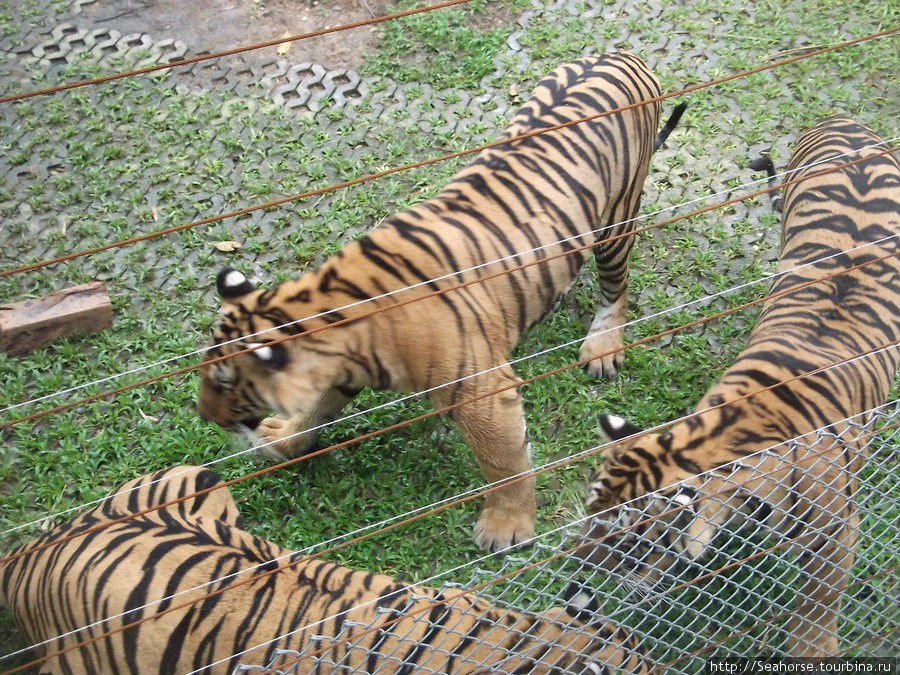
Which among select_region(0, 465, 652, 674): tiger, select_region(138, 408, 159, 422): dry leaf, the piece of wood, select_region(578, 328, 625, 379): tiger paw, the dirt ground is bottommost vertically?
select_region(138, 408, 159, 422): dry leaf

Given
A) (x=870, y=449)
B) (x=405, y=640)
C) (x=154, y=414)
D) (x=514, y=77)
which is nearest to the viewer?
(x=405, y=640)

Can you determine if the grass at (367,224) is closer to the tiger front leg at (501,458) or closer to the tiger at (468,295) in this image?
the tiger front leg at (501,458)

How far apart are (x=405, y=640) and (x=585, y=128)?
7.44ft

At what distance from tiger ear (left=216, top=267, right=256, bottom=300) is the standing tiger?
4.67ft

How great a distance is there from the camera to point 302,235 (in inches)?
178

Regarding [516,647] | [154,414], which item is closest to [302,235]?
[154,414]

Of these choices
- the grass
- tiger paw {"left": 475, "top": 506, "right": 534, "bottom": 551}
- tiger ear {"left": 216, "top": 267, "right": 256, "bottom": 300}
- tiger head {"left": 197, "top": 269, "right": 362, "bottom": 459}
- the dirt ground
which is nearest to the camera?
tiger head {"left": 197, "top": 269, "right": 362, "bottom": 459}

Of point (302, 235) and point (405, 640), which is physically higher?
point (302, 235)

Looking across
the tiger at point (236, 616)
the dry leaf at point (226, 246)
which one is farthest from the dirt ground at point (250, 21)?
the tiger at point (236, 616)

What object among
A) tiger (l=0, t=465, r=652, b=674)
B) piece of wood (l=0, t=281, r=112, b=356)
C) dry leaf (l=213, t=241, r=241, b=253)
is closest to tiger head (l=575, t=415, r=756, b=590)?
tiger (l=0, t=465, r=652, b=674)

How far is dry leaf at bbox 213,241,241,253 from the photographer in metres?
4.45

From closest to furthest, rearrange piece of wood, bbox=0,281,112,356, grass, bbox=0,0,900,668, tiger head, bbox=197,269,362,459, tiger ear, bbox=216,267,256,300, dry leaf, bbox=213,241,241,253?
1. tiger head, bbox=197,269,362,459
2. tiger ear, bbox=216,267,256,300
3. grass, bbox=0,0,900,668
4. piece of wood, bbox=0,281,112,356
5. dry leaf, bbox=213,241,241,253

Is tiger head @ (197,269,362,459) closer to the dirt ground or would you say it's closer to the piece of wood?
the piece of wood

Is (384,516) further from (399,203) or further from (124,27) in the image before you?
(124,27)
